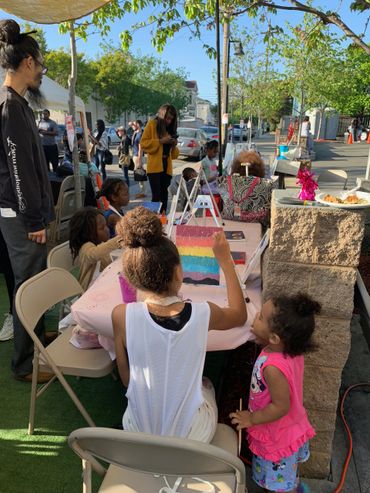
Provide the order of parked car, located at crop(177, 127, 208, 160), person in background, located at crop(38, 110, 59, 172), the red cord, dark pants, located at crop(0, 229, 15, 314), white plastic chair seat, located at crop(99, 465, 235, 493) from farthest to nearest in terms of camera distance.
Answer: parked car, located at crop(177, 127, 208, 160) → person in background, located at crop(38, 110, 59, 172) → dark pants, located at crop(0, 229, 15, 314) → the red cord → white plastic chair seat, located at crop(99, 465, 235, 493)

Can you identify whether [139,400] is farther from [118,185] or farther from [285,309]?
[118,185]

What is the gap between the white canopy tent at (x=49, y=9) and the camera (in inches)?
116

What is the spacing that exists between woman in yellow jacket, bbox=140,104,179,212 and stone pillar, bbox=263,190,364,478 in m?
3.37

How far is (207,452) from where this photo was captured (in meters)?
1.01

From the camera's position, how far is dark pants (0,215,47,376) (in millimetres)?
2492

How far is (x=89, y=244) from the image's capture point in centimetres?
290

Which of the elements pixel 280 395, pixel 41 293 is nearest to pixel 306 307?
pixel 280 395

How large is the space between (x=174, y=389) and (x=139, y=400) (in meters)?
0.15

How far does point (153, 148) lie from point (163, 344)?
430 centimetres

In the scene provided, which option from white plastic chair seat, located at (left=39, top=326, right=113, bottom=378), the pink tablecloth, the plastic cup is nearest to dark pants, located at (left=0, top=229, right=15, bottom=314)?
white plastic chair seat, located at (left=39, top=326, right=113, bottom=378)

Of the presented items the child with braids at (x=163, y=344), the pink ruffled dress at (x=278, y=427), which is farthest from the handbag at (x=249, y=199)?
the child with braids at (x=163, y=344)

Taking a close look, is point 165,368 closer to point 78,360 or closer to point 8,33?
point 78,360

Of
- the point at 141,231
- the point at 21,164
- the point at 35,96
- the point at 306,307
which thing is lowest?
the point at 306,307

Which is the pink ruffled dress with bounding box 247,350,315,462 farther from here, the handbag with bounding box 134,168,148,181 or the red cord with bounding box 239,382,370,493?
the handbag with bounding box 134,168,148,181
